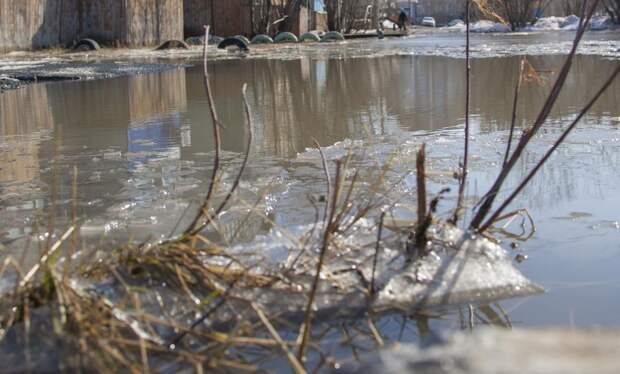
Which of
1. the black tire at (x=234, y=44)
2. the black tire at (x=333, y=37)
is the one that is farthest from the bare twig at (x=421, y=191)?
the black tire at (x=333, y=37)

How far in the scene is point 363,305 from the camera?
218 cm

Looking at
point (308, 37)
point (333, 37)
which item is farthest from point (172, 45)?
point (333, 37)

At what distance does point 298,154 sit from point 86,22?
1457cm

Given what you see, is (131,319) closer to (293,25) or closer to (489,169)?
(489,169)

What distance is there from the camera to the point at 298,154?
4.52 m

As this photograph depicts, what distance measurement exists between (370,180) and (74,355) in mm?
2212

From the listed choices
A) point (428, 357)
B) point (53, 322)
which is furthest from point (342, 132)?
point (428, 357)

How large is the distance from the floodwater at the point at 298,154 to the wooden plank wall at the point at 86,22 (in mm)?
7049

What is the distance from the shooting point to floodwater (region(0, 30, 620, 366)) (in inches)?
106

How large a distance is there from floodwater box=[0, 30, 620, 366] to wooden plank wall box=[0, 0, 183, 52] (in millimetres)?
7049

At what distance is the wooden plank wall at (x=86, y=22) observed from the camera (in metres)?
15.4

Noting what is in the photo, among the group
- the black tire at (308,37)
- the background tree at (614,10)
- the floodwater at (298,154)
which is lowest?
the floodwater at (298,154)

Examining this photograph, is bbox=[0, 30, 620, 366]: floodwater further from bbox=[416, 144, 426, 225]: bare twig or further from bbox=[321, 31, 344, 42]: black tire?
bbox=[321, 31, 344, 42]: black tire

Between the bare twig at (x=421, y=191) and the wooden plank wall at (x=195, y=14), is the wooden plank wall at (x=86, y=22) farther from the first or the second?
the bare twig at (x=421, y=191)
